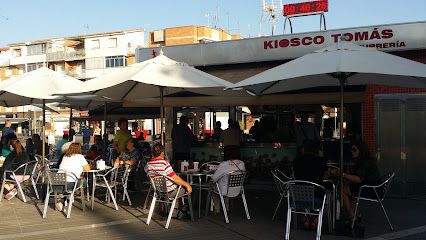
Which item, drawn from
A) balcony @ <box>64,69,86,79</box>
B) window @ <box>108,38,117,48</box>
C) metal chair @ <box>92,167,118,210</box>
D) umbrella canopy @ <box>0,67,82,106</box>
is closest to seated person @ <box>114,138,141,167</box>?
metal chair @ <box>92,167,118,210</box>

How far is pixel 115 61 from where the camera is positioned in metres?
77.5

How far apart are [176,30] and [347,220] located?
69.4 metres

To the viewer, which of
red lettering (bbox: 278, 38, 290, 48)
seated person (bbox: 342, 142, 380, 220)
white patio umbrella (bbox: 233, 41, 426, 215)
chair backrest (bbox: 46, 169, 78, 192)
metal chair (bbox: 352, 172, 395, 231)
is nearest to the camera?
white patio umbrella (bbox: 233, 41, 426, 215)

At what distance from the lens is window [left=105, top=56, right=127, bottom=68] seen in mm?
76775

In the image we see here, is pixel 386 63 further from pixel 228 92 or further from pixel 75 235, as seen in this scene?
pixel 75 235

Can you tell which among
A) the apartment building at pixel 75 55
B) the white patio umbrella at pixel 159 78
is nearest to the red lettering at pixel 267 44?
the white patio umbrella at pixel 159 78

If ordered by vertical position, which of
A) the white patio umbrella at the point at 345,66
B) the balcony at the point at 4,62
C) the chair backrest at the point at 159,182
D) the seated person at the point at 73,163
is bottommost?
the chair backrest at the point at 159,182

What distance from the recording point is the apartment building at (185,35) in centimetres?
7069

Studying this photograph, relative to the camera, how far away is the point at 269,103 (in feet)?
34.7

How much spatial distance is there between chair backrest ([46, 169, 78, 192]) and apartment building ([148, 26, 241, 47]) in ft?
208

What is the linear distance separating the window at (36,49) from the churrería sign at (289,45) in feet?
248

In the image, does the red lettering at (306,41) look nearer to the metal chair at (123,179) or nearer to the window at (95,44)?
the metal chair at (123,179)

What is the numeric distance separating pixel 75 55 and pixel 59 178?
77.0 metres

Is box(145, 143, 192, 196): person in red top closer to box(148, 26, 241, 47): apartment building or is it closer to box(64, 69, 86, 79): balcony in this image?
box(148, 26, 241, 47): apartment building
